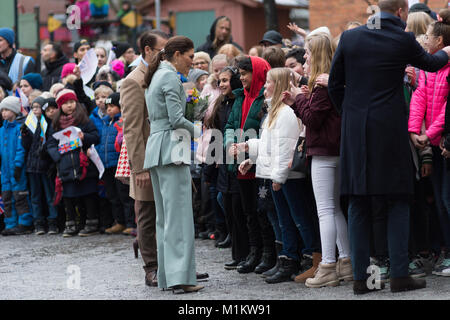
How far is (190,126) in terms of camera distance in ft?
23.2

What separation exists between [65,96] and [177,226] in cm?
451

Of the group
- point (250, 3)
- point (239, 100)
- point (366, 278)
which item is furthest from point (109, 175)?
point (250, 3)

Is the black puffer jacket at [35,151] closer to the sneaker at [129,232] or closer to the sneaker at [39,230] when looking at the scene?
the sneaker at [39,230]

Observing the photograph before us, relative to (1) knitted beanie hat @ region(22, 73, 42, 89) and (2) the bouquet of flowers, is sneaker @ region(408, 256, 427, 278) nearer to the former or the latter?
(2) the bouquet of flowers

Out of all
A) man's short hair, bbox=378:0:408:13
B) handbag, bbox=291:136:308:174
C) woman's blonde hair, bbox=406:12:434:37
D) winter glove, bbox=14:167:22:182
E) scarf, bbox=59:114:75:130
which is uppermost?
man's short hair, bbox=378:0:408:13

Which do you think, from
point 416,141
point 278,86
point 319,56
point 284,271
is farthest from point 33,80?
point 416,141

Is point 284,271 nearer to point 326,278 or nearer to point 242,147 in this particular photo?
point 326,278

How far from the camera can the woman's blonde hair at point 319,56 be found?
280 inches

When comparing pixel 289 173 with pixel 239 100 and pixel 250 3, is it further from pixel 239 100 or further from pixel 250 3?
pixel 250 3

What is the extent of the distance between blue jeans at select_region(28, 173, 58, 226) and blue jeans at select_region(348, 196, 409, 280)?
5902mm

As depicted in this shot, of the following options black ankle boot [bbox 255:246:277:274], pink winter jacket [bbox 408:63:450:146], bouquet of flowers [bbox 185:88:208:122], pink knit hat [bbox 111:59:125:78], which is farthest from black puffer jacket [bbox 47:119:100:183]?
pink winter jacket [bbox 408:63:450:146]

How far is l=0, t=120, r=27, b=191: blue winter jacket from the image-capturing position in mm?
11727

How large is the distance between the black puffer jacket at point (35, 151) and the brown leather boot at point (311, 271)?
5.04 m

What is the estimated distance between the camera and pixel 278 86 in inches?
296
